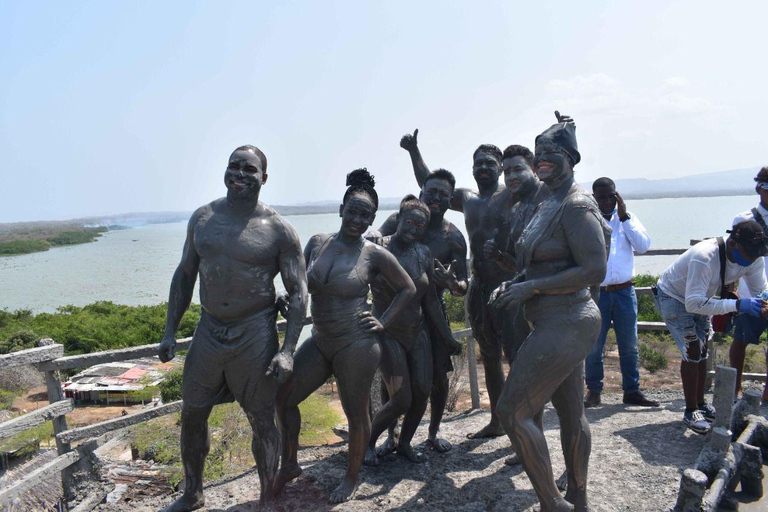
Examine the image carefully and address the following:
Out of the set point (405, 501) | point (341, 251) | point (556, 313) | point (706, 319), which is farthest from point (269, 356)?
point (706, 319)

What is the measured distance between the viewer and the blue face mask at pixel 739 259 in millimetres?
4848

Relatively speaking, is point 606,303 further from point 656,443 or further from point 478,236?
point 478,236

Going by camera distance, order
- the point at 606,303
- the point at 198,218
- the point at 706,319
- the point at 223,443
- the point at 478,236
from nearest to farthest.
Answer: the point at 198,218 → the point at 478,236 → the point at 706,319 → the point at 606,303 → the point at 223,443

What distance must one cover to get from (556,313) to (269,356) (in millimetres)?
1824

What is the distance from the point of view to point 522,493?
4.23m

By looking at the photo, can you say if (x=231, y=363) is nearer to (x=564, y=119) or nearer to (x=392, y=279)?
(x=392, y=279)

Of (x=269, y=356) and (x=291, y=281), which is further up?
(x=291, y=281)

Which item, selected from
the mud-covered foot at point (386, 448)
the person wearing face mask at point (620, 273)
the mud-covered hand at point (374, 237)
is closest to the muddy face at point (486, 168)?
the mud-covered hand at point (374, 237)

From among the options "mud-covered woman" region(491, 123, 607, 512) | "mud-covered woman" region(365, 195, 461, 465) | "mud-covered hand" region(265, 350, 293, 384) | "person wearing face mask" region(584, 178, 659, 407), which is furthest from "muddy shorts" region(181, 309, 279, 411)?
"person wearing face mask" region(584, 178, 659, 407)

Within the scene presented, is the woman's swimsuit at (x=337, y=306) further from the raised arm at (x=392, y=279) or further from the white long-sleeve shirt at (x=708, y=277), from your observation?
the white long-sleeve shirt at (x=708, y=277)

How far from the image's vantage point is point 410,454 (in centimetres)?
475

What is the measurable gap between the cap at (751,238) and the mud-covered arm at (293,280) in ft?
12.0

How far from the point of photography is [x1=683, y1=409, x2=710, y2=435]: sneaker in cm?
514

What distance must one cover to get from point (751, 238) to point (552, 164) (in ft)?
8.02
